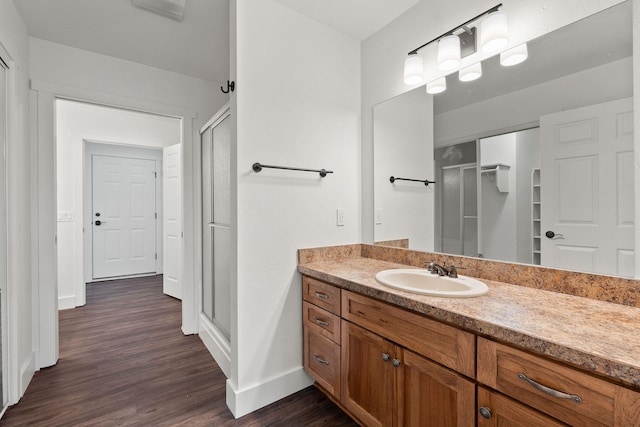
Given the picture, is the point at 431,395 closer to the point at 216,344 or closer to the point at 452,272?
the point at 452,272

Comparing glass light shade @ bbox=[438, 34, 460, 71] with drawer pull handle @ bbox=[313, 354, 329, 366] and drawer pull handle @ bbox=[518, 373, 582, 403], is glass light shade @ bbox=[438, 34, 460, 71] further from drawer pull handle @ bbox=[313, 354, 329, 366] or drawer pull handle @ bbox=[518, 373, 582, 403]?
drawer pull handle @ bbox=[313, 354, 329, 366]

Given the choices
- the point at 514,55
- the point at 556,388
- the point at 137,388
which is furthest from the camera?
the point at 137,388

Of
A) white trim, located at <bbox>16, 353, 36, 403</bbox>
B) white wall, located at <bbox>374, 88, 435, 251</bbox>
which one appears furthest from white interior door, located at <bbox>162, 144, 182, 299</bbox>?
white wall, located at <bbox>374, 88, 435, 251</bbox>

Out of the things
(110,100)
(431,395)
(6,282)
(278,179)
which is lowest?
(431,395)

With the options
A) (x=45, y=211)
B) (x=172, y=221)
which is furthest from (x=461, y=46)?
(x=172, y=221)

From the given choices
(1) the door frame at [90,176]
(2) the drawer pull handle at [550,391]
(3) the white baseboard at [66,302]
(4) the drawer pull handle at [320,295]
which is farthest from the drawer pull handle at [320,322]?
(1) the door frame at [90,176]

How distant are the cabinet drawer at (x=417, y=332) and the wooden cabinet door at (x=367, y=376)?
62 millimetres

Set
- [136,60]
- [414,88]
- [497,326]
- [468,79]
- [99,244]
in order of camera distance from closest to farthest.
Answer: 1. [497,326]
2. [468,79]
3. [414,88]
4. [136,60]
5. [99,244]

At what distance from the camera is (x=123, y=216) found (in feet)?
16.6

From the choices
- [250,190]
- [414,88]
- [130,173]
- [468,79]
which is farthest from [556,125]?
[130,173]

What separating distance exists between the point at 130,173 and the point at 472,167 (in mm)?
5348

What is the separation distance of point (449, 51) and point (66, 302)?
4.59m

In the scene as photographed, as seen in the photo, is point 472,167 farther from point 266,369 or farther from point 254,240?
point 266,369

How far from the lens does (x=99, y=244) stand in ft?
16.0
